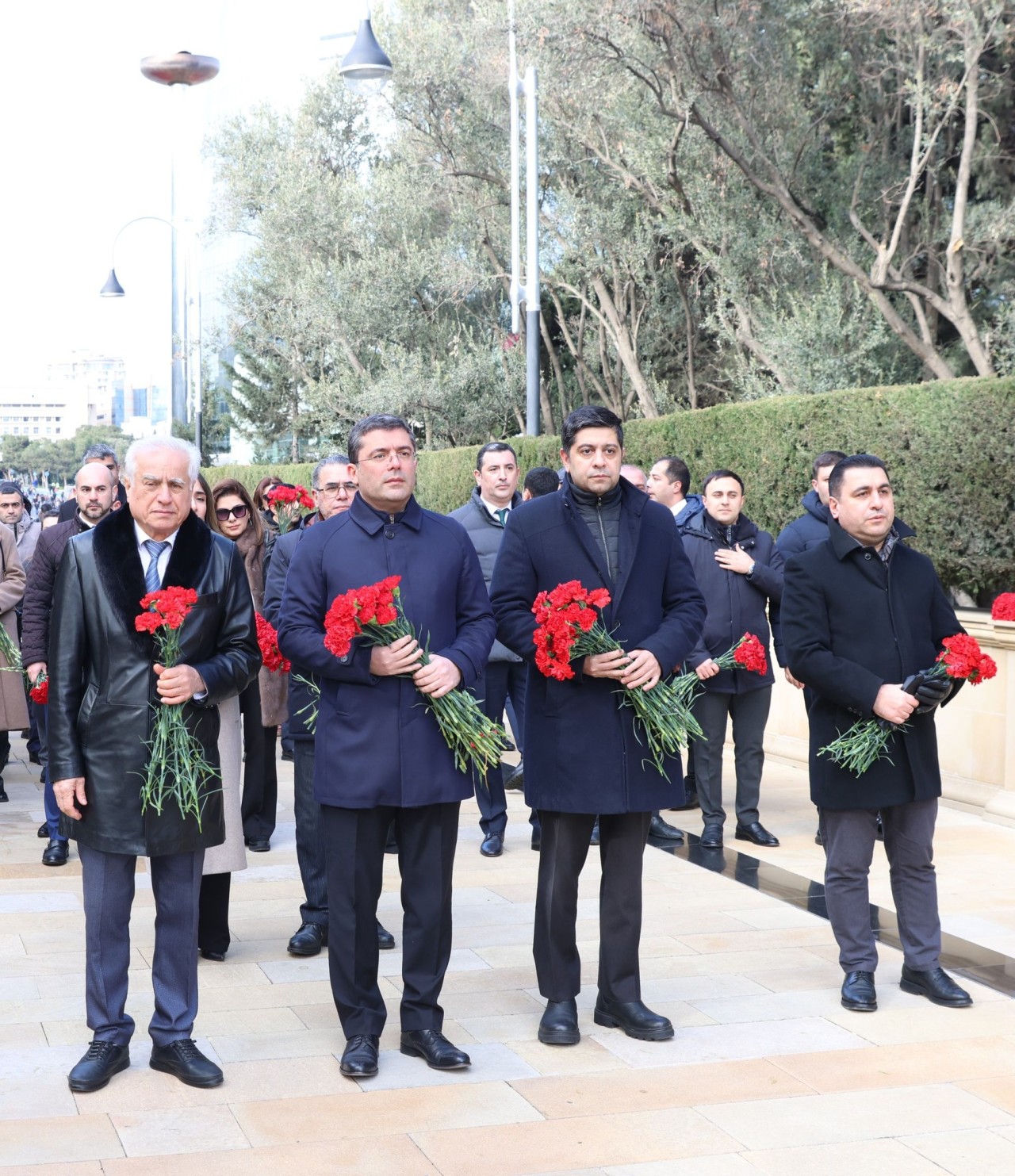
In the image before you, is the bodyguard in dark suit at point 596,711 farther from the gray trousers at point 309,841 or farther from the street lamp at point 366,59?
the street lamp at point 366,59

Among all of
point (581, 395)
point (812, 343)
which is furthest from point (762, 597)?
point (581, 395)

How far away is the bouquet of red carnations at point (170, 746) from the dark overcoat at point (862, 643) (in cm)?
218

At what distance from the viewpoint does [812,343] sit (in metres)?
16.1

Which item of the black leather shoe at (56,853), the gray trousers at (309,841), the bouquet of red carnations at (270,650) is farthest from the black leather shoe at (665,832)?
the black leather shoe at (56,853)

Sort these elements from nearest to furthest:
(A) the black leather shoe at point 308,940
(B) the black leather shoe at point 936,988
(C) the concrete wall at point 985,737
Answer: (B) the black leather shoe at point 936,988, (A) the black leather shoe at point 308,940, (C) the concrete wall at point 985,737

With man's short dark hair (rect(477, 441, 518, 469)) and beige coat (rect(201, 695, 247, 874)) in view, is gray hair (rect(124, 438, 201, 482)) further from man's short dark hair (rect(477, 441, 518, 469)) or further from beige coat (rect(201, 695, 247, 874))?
man's short dark hair (rect(477, 441, 518, 469))

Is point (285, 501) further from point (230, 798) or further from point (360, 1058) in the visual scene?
point (360, 1058)

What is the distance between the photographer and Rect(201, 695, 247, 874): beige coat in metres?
5.71

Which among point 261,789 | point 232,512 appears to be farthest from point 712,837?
point 232,512

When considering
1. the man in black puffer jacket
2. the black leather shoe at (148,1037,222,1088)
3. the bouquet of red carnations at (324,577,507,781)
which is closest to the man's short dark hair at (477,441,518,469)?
the man in black puffer jacket

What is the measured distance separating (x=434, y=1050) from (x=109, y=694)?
1.48m

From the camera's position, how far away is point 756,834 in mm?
8430

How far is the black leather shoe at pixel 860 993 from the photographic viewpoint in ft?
17.7

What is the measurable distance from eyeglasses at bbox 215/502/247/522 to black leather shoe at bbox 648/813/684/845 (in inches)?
108
